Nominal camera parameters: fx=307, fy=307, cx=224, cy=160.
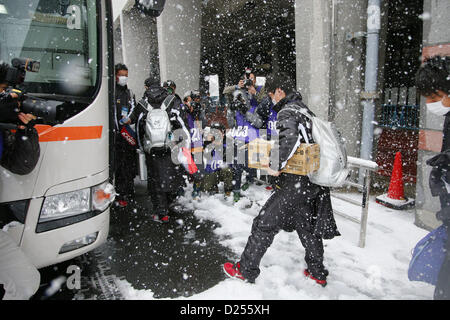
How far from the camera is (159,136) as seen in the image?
4.28 meters

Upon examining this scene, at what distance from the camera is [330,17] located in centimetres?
527

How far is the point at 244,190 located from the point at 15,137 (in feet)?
14.6

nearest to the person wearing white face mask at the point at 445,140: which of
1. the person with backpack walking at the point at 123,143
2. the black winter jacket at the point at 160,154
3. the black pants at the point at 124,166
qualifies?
the black winter jacket at the point at 160,154

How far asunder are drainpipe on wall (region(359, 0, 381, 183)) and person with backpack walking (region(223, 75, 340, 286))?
3013 mm

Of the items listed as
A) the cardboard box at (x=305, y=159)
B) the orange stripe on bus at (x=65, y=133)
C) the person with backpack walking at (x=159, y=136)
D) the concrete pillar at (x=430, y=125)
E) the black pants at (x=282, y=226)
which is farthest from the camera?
the person with backpack walking at (x=159, y=136)

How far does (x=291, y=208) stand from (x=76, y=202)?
1914mm

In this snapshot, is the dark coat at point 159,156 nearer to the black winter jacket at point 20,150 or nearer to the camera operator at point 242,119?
the camera operator at point 242,119

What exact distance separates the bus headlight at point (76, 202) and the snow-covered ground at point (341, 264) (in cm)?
91

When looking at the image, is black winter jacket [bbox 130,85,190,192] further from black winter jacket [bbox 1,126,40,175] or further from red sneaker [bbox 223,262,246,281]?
black winter jacket [bbox 1,126,40,175]

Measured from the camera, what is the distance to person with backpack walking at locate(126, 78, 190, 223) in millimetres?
4285

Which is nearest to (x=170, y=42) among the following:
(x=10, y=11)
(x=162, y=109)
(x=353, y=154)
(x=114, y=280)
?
(x=162, y=109)

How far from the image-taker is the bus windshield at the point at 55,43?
266 cm

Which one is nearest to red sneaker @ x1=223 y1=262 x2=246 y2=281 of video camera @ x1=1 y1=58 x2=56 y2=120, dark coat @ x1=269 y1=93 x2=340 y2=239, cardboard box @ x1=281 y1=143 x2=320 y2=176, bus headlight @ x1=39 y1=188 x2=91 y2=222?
dark coat @ x1=269 y1=93 x2=340 y2=239

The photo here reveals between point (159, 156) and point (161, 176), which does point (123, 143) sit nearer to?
point (159, 156)
